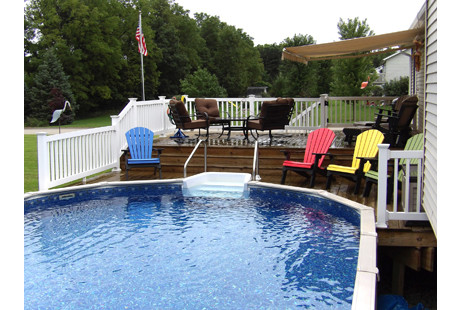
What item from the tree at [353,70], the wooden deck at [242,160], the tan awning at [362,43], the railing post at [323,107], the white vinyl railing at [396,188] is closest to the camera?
the white vinyl railing at [396,188]

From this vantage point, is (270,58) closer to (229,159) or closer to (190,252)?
(229,159)

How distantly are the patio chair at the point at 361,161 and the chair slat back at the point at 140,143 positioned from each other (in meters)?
3.28

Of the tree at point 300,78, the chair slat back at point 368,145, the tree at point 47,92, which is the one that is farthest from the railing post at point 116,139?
the tree at point 47,92

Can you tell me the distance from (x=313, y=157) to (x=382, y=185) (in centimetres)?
267

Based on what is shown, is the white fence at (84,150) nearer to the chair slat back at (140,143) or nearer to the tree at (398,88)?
the chair slat back at (140,143)

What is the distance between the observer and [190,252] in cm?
475

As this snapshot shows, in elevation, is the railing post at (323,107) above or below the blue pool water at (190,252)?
above

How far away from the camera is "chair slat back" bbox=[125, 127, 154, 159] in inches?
328

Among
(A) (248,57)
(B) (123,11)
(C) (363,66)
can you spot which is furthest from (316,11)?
(A) (248,57)

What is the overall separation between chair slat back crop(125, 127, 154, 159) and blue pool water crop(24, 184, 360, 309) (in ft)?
4.67

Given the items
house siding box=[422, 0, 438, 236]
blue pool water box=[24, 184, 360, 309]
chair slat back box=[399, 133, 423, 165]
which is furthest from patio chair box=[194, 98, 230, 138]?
house siding box=[422, 0, 438, 236]

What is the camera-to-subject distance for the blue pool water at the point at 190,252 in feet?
12.4

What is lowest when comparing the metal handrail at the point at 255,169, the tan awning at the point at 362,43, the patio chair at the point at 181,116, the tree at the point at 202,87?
the metal handrail at the point at 255,169
